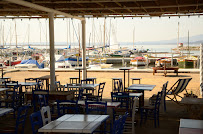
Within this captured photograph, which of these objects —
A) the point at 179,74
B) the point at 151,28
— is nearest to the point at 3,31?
the point at 179,74

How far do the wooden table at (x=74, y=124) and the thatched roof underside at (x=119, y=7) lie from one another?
5.14 metres

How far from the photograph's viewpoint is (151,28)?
9781 cm

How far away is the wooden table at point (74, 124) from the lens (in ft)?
16.2

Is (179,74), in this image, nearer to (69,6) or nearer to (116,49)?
(69,6)

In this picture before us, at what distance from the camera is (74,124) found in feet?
17.4

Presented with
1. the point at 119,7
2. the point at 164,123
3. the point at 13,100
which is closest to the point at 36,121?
the point at 13,100

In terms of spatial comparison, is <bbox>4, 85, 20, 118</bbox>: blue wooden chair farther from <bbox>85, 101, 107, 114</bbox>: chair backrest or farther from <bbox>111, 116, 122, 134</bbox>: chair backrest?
<bbox>111, 116, 122, 134</bbox>: chair backrest

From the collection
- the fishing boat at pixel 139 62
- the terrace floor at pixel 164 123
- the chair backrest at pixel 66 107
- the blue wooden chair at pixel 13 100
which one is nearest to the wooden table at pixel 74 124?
the chair backrest at pixel 66 107

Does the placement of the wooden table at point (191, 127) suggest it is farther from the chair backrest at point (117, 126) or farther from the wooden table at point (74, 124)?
the wooden table at point (74, 124)

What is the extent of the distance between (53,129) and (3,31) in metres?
48.9

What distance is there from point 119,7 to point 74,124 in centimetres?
712

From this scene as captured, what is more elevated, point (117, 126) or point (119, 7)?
point (119, 7)

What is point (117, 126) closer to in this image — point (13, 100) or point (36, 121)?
point (36, 121)

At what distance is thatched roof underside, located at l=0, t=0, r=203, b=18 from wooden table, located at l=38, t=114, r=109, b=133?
16.9 ft
